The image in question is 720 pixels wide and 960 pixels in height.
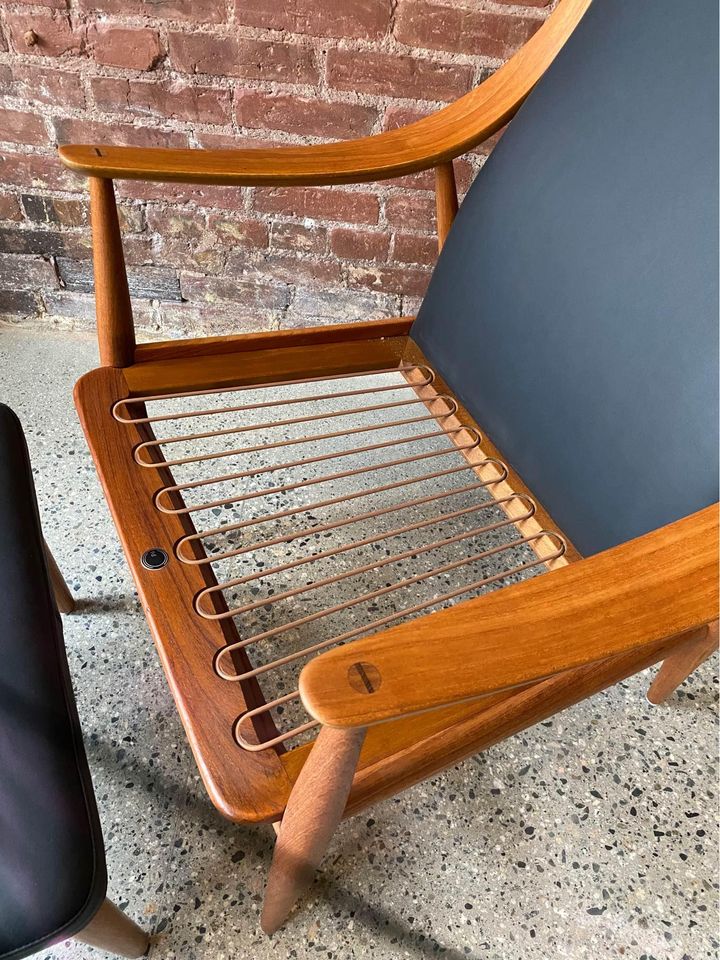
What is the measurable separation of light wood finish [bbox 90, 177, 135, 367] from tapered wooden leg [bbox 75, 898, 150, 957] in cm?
57

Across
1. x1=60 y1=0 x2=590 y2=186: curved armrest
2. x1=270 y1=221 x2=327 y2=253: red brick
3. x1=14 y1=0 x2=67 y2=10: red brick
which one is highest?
x1=14 y1=0 x2=67 y2=10: red brick

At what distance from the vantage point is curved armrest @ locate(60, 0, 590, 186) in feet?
2.43

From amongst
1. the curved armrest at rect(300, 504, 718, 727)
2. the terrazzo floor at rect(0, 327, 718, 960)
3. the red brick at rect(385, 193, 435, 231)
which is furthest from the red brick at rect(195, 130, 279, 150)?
the curved armrest at rect(300, 504, 718, 727)

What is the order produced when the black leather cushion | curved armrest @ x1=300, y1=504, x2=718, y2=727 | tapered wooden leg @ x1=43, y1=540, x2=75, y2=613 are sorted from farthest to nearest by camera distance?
tapered wooden leg @ x1=43, y1=540, x2=75, y2=613
the black leather cushion
curved armrest @ x1=300, y1=504, x2=718, y2=727

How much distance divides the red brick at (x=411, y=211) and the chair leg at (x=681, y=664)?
0.84m

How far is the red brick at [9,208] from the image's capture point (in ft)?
4.25

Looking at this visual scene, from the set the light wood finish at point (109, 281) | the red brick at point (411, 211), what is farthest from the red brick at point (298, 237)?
the light wood finish at point (109, 281)

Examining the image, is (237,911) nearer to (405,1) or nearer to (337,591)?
(337,591)

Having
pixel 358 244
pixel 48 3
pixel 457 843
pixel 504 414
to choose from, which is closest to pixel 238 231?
pixel 358 244

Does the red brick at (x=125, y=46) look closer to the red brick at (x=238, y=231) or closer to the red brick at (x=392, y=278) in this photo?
the red brick at (x=238, y=231)

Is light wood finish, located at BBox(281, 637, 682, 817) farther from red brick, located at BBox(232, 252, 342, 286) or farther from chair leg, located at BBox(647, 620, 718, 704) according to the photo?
red brick, located at BBox(232, 252, 342, 286)

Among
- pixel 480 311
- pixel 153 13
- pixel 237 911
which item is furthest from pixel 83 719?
pixel 153 13

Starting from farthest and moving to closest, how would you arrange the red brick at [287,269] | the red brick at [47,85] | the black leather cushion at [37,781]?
the red brick at [287,269] → the red brick at [47,85] → the black leather cushion at [37,781]

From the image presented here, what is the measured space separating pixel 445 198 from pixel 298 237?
1.51ft
